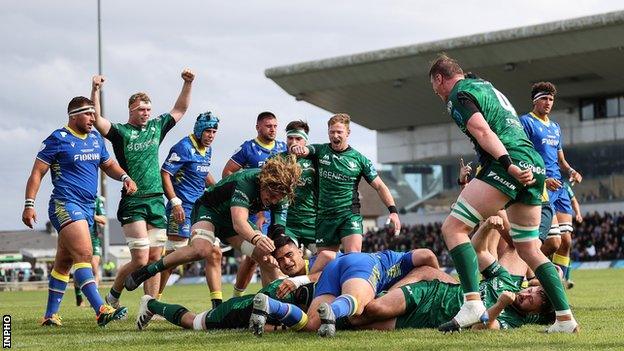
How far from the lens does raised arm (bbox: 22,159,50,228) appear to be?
10938mm

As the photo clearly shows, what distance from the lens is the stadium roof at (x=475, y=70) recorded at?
46656mm

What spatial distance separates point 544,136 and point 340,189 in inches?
107

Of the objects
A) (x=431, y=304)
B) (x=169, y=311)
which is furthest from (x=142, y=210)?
(x=431, y=304)

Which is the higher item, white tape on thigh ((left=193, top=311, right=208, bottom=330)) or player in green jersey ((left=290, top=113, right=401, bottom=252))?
player in green jersey ((left=290, top=113, right=401, bottom=252))

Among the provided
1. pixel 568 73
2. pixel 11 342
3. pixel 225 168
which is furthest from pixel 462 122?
pixel 568 73

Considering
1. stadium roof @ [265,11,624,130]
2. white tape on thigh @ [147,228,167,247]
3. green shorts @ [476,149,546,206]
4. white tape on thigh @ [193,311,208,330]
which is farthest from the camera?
stadium roof @ [265,11,624,130]

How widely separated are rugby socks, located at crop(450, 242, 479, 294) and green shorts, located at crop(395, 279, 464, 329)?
0.53m

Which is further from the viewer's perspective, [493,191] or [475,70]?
[475,70]

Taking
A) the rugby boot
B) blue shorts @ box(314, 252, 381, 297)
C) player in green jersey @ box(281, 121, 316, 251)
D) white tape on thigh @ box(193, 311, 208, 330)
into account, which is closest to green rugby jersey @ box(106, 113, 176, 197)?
player in green jersey @ box(281, 121, 316, 251)

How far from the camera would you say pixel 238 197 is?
966cm

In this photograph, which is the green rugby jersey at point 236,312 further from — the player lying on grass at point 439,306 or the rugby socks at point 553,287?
the rugby socks at point 553,287

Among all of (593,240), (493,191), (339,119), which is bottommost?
(593,240)

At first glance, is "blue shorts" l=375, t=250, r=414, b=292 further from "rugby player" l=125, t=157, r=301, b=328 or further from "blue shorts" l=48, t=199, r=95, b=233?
"blue shorts" l=48, t=199, r=95, b=233

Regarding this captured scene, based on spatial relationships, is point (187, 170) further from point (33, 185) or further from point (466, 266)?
point (466, 266)
